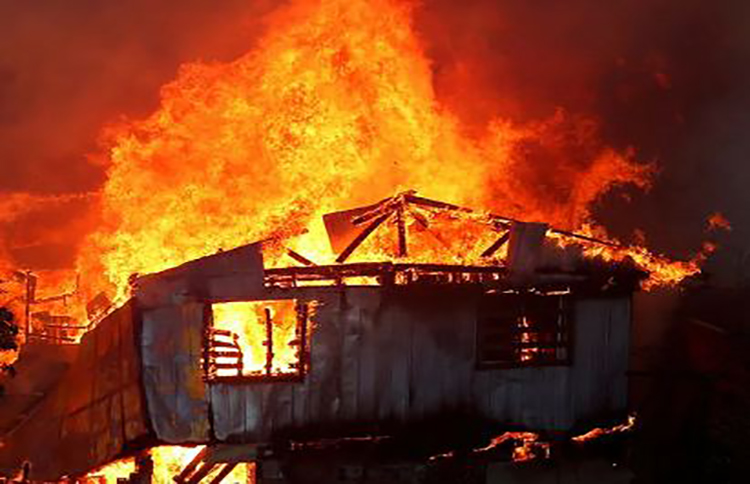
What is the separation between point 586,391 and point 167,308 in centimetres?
880

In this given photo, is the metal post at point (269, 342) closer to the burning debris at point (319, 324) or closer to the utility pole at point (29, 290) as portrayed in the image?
the burning debris at point (319, 324)

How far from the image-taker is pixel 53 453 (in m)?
14.7

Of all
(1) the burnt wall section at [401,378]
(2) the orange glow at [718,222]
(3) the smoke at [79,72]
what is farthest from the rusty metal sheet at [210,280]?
(2) the orange glow at [718,222]

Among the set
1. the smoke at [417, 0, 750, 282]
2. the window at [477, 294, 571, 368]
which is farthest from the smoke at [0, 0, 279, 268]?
the window at [477, 294, 571, 368]

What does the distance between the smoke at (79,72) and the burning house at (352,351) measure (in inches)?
631

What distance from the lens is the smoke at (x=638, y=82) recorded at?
2795cm

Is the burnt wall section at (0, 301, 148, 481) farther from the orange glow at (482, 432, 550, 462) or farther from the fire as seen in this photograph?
the orange glow at (482, 432, 550, 462)

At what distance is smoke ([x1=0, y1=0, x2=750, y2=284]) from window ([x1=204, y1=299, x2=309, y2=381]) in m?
15.0

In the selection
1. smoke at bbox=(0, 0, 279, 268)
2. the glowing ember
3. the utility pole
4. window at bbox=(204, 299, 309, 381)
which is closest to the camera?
window at bbox=(204, 299, 309, 381)

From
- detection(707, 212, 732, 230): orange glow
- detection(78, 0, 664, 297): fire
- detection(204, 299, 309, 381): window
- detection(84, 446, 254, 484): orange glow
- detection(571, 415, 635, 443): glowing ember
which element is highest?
detection(78, 0, 664, 297): fire

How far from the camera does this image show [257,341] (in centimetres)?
1362

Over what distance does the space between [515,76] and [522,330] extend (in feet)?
55.3

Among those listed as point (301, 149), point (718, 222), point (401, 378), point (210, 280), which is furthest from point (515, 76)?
point (210, 280)

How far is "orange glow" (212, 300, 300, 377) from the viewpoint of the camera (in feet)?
43.8
